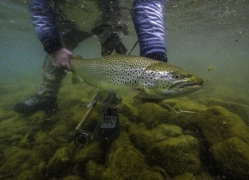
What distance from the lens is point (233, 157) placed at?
2.72m

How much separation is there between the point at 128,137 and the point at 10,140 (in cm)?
321

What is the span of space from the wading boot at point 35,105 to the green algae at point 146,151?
861 mm

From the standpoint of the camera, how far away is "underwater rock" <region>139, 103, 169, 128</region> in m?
4.23

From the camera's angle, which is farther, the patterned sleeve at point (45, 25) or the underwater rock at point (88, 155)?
the underwater rock at point (88, 155)

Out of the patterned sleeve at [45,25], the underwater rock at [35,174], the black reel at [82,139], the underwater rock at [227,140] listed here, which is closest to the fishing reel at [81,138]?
the black reel at [82,139]

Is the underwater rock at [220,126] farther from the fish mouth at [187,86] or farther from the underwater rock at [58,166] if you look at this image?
the underwater rock at [58,166]

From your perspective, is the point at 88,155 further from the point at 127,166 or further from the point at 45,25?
the point at 45,25

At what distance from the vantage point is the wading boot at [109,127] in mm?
3273

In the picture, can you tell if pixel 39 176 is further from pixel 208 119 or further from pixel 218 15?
pixel 218 15

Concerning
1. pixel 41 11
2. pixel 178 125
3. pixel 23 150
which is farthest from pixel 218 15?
pixel 23 150

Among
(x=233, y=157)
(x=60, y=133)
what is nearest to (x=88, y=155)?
(x=60, y=133)

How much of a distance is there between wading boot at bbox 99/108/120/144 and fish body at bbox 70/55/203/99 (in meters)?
0.92

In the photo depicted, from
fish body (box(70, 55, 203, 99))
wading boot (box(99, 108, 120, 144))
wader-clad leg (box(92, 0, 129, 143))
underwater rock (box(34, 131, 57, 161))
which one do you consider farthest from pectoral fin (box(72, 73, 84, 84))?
underwater rock (box(34, 131, 57, 161))

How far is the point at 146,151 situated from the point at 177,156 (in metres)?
0.63
